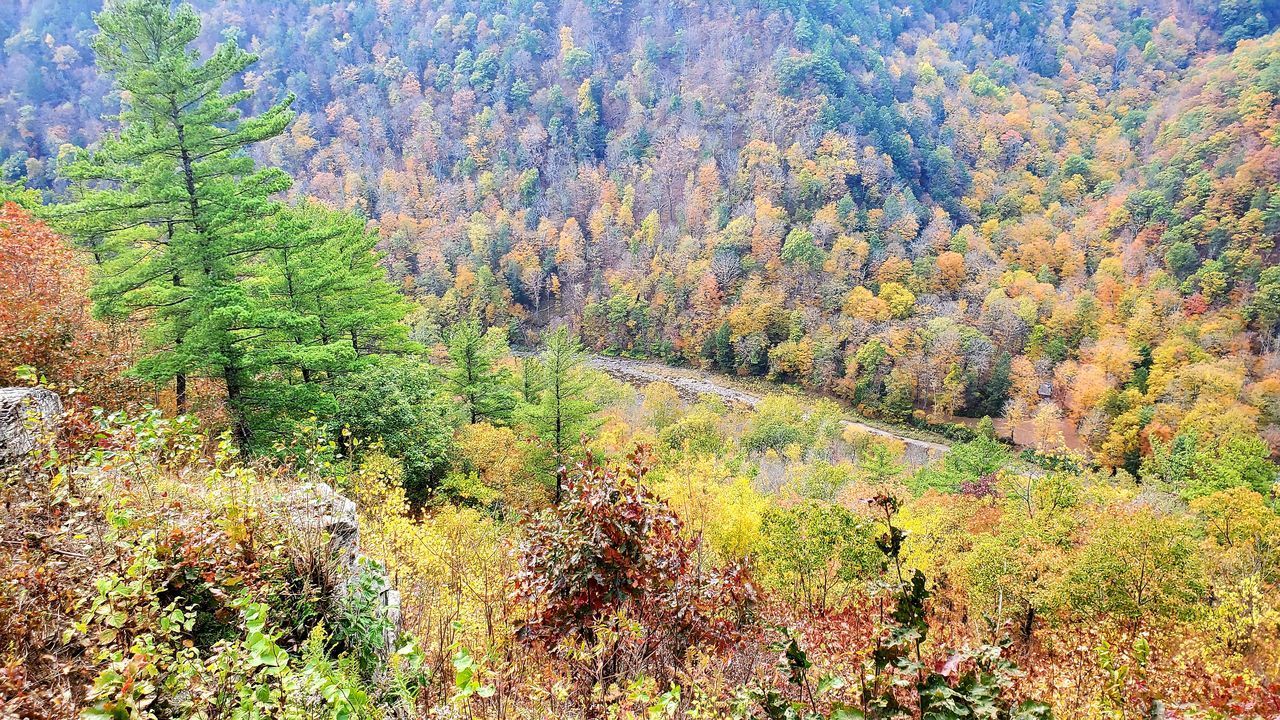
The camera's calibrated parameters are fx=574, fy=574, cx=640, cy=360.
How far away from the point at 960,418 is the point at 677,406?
2315cm

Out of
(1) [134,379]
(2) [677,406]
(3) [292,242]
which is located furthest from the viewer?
(2) [677,406]

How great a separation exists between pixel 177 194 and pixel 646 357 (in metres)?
52.1

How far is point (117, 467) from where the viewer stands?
4.68 m

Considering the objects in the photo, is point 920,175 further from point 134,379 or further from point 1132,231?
point 134,379

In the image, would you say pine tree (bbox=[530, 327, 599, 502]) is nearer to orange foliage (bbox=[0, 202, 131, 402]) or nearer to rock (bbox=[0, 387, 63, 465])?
orange foliage (bbox=[0, 202, 131, 402])

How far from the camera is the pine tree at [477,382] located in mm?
25094

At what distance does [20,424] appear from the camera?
17.4 feet

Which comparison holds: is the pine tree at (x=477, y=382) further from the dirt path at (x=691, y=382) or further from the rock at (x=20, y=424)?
the dirt path at (x=691, y=382)

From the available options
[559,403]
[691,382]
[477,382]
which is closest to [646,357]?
[691,382]

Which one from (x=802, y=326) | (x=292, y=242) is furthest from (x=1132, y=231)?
(x=292, y=242)

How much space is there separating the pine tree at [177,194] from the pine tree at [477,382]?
12.1 meters

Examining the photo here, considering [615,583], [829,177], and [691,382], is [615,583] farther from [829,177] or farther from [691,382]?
[829,177]

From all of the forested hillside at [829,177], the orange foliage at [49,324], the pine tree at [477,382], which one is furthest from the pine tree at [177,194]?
the forested hillside at [829,177]

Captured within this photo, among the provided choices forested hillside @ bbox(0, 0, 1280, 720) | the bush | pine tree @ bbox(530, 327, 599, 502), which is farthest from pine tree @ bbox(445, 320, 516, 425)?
the bush
